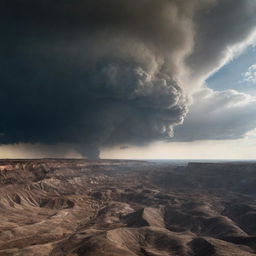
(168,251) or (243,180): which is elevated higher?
(243,180)

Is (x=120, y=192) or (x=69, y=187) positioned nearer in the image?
(x=120, y=192)

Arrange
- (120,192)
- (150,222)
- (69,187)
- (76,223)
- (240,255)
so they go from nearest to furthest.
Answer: (240,255)
(150,222)
(76,223)
(120,192)
(69,187)

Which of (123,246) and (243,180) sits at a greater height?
(243,180)

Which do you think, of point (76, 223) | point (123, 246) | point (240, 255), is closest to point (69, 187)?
Answer: point (76, 223)

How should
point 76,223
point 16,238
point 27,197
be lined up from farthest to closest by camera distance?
point 27,197
point 76,223
point 16,238

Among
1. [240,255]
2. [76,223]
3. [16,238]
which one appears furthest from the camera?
[76,223]

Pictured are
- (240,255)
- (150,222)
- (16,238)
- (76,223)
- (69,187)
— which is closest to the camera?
(240,255)

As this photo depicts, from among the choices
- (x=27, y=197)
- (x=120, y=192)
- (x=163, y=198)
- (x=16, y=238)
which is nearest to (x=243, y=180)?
(x=163, y=198)

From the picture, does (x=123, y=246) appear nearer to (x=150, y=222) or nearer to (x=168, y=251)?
(x=168, y=251)

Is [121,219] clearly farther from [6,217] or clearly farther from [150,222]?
[6,217]
